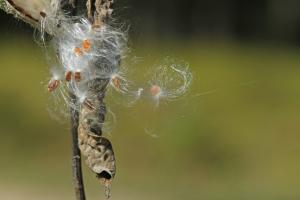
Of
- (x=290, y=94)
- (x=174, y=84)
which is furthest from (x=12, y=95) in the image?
(x=174, y=84)

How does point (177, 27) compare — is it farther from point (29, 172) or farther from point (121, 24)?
point (121, 24)

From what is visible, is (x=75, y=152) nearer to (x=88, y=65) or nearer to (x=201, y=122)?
(x=88, y=65)

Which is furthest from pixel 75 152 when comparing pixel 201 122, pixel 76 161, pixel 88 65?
pixel 201 122

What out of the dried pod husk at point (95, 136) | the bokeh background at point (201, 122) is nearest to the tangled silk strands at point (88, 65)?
the dried pod husk at point (95, 136)

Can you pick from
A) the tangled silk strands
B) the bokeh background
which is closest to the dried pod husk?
the tangled silk strands

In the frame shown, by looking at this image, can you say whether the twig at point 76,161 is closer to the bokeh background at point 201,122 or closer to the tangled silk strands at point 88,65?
the tangled silk strands at point 88,65

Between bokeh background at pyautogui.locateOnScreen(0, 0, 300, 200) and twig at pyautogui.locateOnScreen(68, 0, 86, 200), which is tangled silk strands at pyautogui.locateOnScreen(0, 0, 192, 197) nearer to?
twig at pyautogui.locateOnScreen(68, 0, 86, 200)
